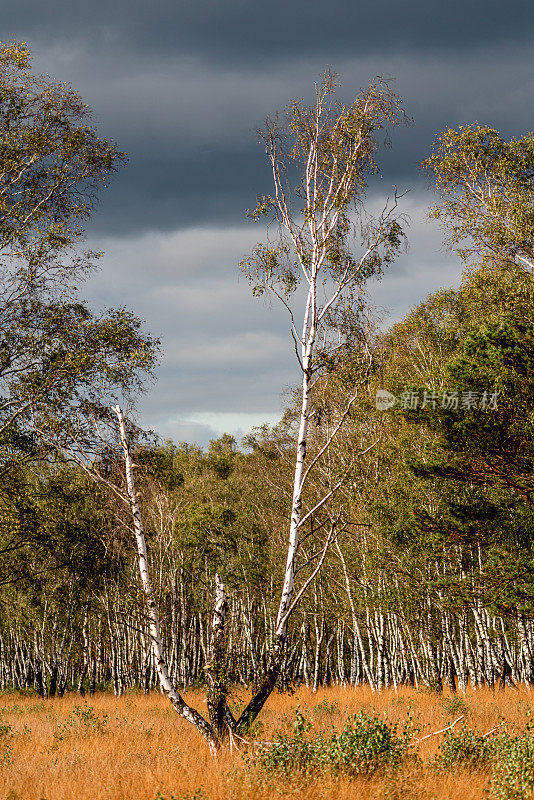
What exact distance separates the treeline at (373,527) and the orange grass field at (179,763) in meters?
1.58

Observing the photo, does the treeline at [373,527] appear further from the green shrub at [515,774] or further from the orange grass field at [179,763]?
the green shrub at [515,774]

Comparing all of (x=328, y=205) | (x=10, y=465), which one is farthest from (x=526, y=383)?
(x=10, y=465)

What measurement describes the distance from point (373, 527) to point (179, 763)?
8.30 meters

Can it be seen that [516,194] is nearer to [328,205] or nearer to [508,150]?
[508,150]

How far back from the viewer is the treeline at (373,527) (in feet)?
34.7

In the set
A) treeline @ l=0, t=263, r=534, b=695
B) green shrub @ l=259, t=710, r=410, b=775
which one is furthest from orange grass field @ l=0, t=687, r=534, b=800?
treeline @ l=0, t=263, r=534, b=695

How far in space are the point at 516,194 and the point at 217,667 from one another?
14.4 m

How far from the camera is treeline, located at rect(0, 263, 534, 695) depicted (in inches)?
417

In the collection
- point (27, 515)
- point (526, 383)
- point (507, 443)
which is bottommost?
point (27, 515)

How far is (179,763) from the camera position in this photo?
7895mm

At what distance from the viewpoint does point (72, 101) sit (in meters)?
13.2

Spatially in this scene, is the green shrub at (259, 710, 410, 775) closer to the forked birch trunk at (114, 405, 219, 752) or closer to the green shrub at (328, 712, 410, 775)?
the green shrub at (328, 712, 410, 775)

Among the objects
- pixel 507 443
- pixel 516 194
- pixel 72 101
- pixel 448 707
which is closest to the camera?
pixel 507 443

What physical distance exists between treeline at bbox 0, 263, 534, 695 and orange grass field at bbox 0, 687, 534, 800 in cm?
158
